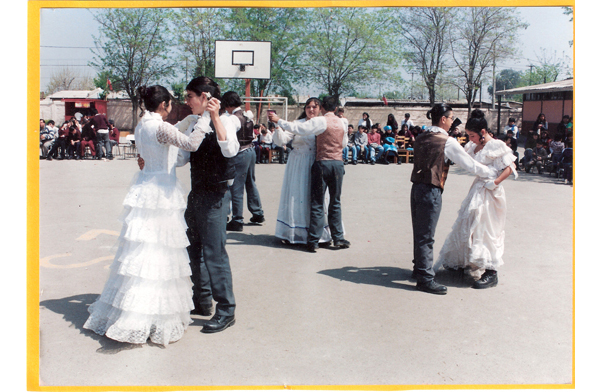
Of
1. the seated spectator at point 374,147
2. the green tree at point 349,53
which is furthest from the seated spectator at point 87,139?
Answer: the green tree at point 349,53

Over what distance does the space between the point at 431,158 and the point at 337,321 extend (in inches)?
69.0

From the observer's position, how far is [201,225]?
12.7ft

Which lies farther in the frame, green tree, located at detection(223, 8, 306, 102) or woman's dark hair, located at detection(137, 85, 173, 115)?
green tree, located at detection(223, 8, 306, 102)

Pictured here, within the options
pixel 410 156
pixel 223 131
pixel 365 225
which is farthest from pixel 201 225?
pixel 410 156

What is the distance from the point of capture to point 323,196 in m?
6.35

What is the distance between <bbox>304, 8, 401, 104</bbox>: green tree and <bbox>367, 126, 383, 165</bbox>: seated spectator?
7.88 m

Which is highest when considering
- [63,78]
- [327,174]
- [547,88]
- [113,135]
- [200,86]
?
[547,88]

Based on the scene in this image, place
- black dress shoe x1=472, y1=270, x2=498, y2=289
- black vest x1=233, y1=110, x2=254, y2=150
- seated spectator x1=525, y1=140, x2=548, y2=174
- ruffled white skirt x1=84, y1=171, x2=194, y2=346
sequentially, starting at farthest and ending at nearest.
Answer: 1. seated spectator x1=525, y1=140, x2=548, y2=174
2. black vest x1=233, y1=110, x2=254, y2=150
3. black dress shoe x1=472, y1=270, x2=498, y2=289
4. ruffled white skirt x1=84, y1=171, x2=194, y2=346

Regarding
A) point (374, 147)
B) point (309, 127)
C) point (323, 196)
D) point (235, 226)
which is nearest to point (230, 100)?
point (309, 127)

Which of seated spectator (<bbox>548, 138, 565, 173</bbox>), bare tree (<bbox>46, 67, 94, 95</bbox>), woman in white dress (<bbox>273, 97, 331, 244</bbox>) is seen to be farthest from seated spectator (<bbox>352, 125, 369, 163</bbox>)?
woman in white dress (<bbox>273, 97, 331, 244</bbox>)

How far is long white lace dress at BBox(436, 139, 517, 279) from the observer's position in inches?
199

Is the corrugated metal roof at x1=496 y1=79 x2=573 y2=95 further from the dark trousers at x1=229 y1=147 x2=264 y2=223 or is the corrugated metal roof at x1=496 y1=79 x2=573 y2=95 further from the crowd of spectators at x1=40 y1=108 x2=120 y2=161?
the crowd of spectators at x1=40 y1=108 x2=120 y2=161

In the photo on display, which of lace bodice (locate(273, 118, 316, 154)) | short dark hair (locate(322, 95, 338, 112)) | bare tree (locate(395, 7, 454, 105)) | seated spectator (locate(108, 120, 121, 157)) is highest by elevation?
bare tree (locate(395, 7, 454, 105))

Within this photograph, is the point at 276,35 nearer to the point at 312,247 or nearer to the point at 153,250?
the point at 312,247
